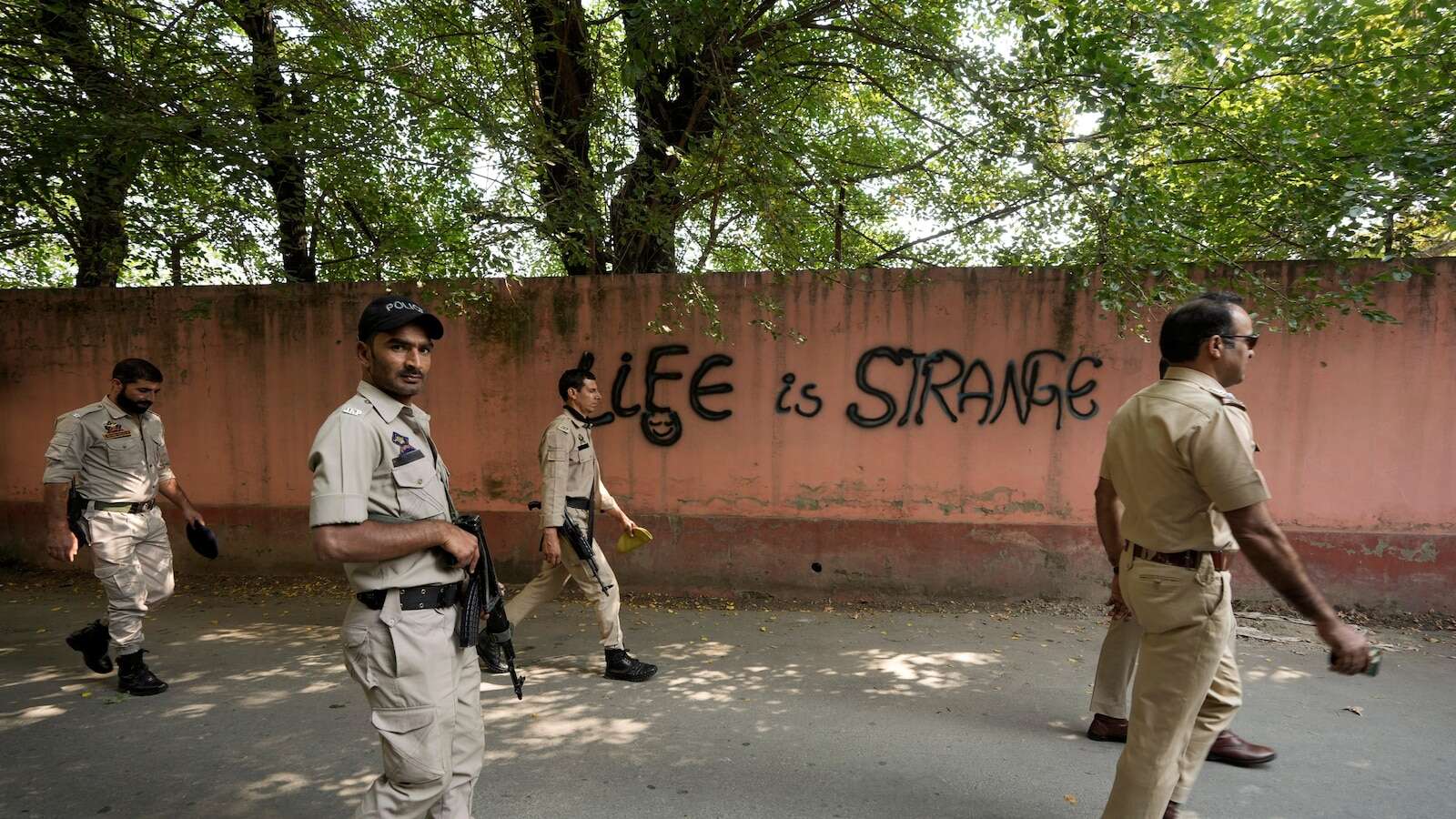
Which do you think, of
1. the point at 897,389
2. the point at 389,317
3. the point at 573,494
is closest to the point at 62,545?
the point at 573,494

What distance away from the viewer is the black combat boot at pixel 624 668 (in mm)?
4055

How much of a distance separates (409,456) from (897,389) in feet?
12.8

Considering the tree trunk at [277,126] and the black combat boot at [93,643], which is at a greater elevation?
the tree trunk at [277,126]

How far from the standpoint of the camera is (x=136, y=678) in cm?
386

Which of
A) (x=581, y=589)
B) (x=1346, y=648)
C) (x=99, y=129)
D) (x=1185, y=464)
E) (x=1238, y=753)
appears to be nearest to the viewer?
(x=1346, y=648)

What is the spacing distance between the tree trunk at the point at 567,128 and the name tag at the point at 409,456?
10.2 ft

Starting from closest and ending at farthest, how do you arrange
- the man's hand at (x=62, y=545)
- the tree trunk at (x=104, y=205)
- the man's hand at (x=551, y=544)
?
the man's hand at (x=62, y=545)
the man's hand at (x=551, y=544)
the tree trunk at (x=104, y=205)

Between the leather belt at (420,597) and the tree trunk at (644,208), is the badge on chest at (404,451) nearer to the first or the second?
the leather belt at (420,597)

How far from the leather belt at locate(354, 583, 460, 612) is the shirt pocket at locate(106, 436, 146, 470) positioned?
287 cm

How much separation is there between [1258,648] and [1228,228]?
8.93ft

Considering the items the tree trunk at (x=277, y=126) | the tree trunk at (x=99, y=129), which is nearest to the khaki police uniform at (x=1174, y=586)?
the tree trunk at (x=277, y=126)

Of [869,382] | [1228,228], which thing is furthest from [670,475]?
[1228,228]

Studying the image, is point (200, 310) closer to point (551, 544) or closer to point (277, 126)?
point (277, 126)

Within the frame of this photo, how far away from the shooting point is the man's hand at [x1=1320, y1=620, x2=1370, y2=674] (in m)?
2.05
